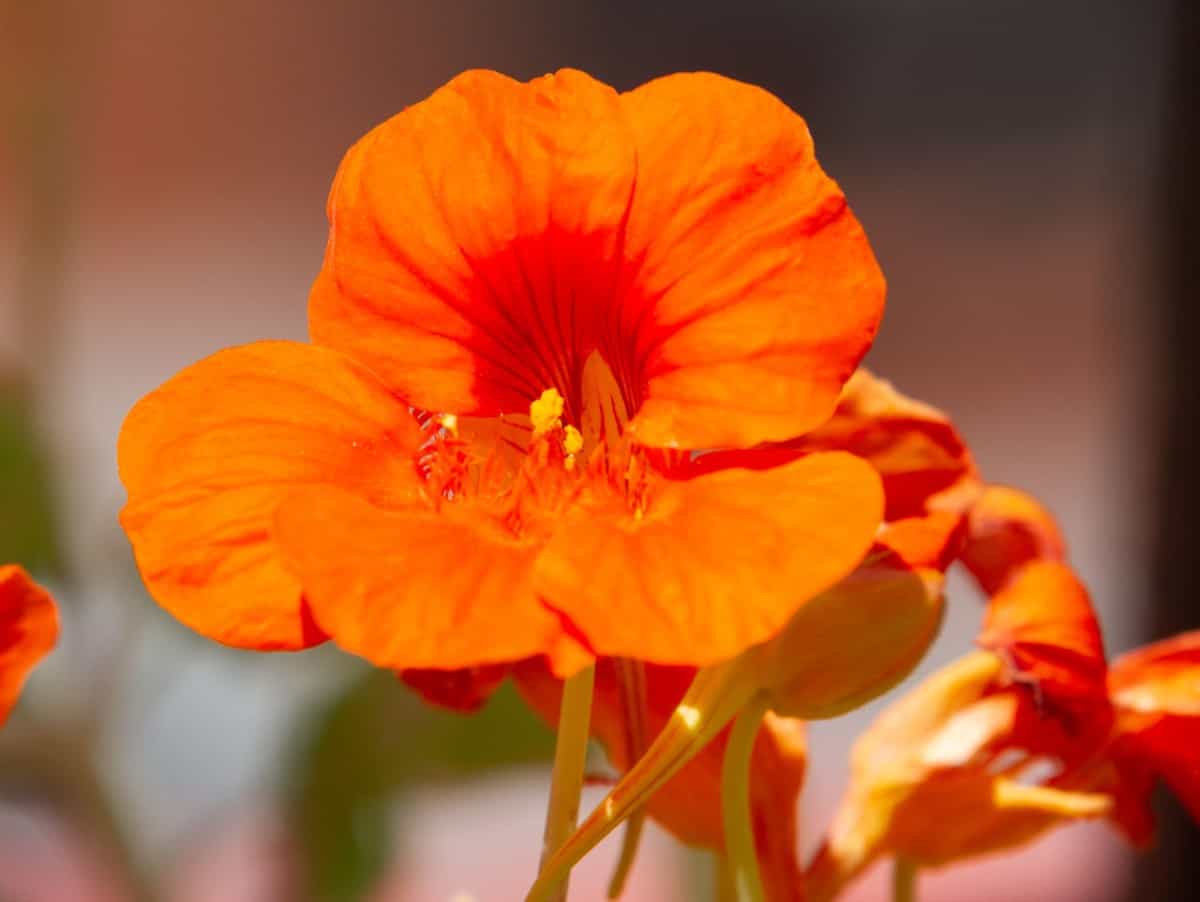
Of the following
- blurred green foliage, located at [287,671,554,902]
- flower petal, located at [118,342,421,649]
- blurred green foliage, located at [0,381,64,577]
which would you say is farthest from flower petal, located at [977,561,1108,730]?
blurred green foliage, located at [0,381,64,577]

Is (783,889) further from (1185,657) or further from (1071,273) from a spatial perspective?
(1071,273)

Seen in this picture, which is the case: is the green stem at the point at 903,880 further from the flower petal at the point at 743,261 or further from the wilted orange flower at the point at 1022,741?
the flower petal at the point at 743,261

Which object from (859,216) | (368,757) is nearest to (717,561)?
(368,757)

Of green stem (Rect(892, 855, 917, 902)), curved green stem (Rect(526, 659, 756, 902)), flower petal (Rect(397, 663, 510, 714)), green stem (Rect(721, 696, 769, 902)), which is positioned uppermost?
curved green stem (Rect(526, 659, 756, 902))

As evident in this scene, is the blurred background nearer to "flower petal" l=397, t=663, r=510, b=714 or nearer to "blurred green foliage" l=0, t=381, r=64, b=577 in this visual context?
→ "blurred green foliage" l=0, t=381, r=64, b=577

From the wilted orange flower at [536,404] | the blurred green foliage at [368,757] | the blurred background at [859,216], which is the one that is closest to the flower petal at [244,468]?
the wilted orange flower at [536,404]

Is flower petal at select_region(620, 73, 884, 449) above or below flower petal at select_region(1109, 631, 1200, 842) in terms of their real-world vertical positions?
above

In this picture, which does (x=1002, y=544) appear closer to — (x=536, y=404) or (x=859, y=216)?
(x=536, y=404)
